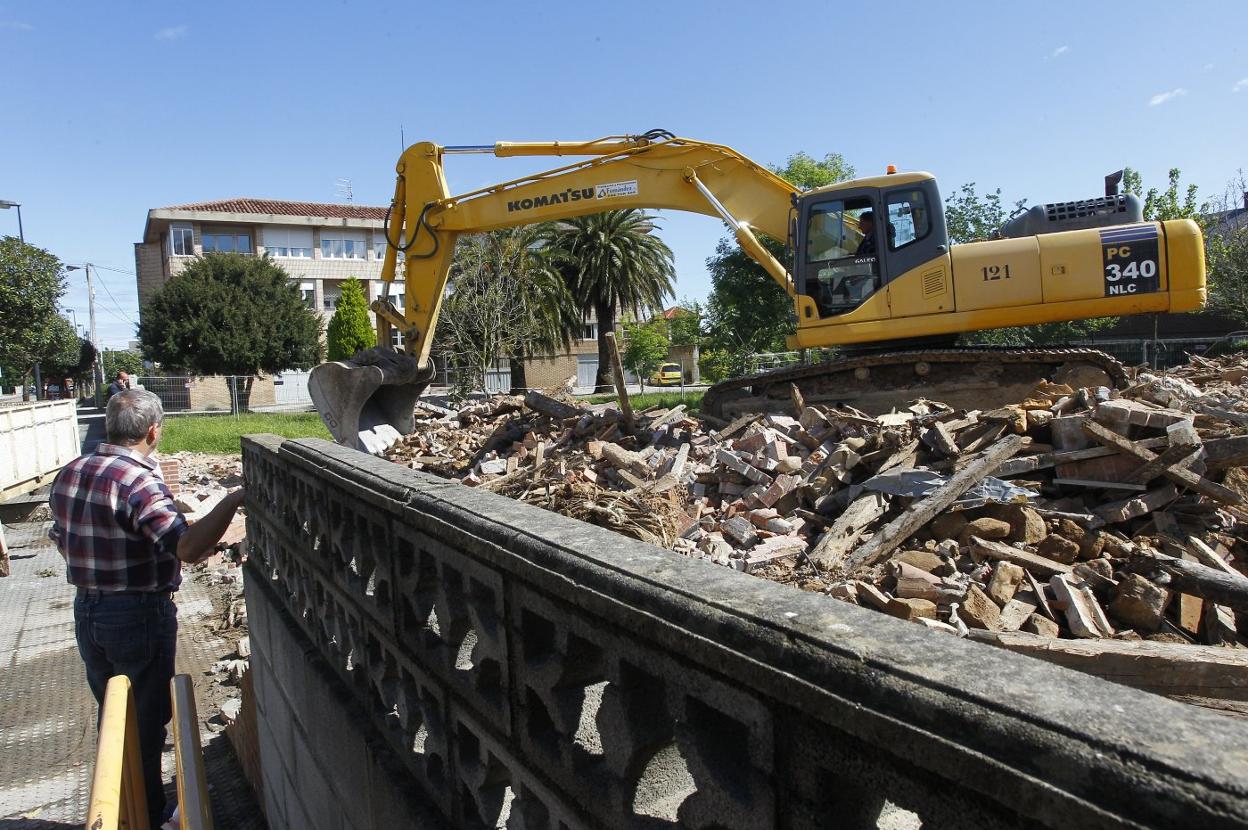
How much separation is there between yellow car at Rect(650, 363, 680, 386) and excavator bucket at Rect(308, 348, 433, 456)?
38319 millimetres

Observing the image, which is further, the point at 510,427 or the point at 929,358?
the point at 510,427

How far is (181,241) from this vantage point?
5278 cm

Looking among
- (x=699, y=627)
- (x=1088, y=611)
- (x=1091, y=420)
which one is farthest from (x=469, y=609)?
(x=1091, y=420)

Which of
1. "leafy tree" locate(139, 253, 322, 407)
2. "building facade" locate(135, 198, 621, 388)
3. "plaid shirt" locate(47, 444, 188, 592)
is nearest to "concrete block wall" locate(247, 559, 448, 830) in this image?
"plaid shirt" locate(47, 444, 188, 592)

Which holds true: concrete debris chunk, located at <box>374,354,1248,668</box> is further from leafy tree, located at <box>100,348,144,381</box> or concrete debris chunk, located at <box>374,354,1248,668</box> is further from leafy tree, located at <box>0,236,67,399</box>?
leafy tree, located at <box>100,348,144,381</box>

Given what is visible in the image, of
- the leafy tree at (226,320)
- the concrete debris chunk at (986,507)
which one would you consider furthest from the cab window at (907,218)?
the leafy tree at (226,320)

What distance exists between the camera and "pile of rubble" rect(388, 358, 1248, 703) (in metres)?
4.91

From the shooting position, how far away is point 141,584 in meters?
3.87

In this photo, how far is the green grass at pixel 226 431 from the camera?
1986 centimetres

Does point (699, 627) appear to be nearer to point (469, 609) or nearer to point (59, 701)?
point (469, 609)

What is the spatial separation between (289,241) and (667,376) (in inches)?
1043

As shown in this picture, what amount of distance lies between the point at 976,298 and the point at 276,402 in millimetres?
46225

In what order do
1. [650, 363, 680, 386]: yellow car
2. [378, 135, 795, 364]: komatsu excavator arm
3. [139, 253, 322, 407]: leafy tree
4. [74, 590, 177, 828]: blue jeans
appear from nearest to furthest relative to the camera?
1. [74, 590, 177, 828]: blue jeans
2. [378, 135, 795, 364]: komatsu excavator arm
3. [139, 253, 322, 407]: leafy tree
4. [650, 363, 680, 386]: yellow car

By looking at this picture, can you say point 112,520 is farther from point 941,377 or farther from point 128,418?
point 941,377
